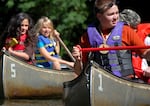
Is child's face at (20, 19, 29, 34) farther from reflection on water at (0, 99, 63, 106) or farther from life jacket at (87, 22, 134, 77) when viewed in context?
life jacket at (87, 22, 134, 77)

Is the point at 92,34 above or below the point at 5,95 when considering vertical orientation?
above

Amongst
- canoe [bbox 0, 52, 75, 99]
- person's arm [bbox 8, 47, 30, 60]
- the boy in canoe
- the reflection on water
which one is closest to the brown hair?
the boy in canoe

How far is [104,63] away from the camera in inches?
218

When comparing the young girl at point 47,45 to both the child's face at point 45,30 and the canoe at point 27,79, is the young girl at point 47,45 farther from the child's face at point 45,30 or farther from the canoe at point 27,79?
the canoe at point 27,79

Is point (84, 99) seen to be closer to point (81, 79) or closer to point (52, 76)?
point (81, 79)

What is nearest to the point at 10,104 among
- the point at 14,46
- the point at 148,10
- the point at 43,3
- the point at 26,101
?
the point at 26,101

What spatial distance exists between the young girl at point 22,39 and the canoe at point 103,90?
8.20 feet

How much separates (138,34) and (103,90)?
3.70ft

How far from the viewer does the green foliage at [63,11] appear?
11.1 meters

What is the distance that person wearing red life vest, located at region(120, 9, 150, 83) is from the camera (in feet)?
18.8

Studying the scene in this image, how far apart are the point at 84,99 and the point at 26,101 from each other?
2.10m

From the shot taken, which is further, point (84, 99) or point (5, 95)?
point (5, 95)

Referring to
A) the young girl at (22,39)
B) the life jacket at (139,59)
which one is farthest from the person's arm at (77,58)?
the young girl at (22,39)

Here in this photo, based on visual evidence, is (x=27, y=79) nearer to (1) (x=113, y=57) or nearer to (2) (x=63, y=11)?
(1) (x=113, y=57)
